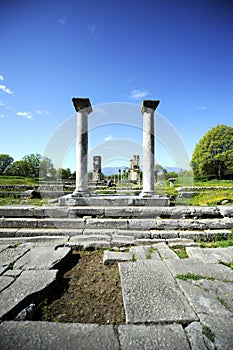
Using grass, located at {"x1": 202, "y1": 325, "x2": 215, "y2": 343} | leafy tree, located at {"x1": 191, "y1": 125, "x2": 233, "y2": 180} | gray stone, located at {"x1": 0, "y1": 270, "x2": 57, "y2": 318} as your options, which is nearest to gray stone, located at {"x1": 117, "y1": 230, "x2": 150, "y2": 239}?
gray stone, located at {"x1": 0, "y1": 270, "x2": 57, "y2": 318}

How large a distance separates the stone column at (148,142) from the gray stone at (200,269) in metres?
4.12

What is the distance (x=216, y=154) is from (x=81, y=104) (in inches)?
1313

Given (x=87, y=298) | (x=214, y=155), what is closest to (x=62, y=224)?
(x=87, y=298)


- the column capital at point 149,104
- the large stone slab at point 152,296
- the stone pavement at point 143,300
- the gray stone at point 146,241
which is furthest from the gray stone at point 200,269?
the column capital at point 149,104

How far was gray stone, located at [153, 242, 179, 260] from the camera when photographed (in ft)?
11.4

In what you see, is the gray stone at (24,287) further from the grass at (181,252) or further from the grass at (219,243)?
the grass at (219,243)

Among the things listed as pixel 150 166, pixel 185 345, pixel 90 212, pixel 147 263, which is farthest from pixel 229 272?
pixel 150 166

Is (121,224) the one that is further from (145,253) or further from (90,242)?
(145,253)

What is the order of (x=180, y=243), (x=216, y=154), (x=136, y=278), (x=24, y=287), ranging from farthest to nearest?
(x=216, y=154)
(x=180, y=243)
(x=136, y=278)
(x=24, y=287)

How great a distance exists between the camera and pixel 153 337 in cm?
168

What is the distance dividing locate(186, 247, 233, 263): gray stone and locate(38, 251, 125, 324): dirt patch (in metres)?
1.61

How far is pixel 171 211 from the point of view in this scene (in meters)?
5.58

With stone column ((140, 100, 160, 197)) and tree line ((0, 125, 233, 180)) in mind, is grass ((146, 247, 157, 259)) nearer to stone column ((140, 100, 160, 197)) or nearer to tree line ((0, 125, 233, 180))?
stone column ((140, 100, 160, 197))

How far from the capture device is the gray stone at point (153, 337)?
1578 mm
